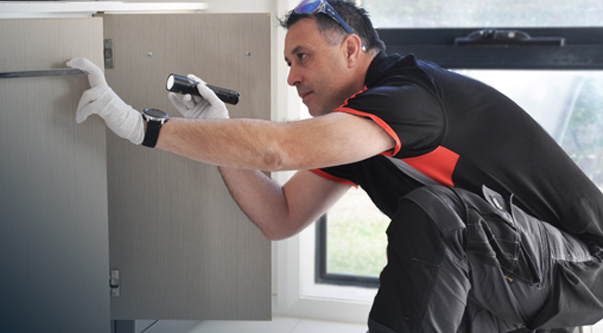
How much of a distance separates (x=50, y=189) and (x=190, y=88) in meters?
0.37

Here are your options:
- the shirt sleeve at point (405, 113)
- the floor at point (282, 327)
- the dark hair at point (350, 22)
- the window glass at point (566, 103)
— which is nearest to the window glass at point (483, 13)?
the window glass at point (566, 103)

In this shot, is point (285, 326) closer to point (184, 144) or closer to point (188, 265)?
point (188, 265)

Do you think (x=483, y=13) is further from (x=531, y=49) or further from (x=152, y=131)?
(x=152, y=131)

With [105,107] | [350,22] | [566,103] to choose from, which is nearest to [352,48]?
[350,22]

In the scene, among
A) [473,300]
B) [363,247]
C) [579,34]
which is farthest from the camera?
[363,247]

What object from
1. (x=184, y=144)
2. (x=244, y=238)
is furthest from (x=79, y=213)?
(x=244, y=238)

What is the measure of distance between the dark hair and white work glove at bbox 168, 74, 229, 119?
32 centimetres

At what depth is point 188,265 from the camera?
1.45 meters

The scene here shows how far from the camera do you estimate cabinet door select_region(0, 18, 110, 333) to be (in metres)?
1.14

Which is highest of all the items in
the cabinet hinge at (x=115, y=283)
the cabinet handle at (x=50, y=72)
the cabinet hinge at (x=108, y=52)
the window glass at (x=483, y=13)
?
the window glass at (x=483, y=13)

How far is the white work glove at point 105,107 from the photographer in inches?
43.9

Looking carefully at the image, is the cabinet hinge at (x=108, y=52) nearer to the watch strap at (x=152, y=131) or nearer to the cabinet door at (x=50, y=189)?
the cabinet door at (x=50, y=189)

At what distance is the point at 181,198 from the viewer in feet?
4.69

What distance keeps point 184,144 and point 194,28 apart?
392 millimetres
